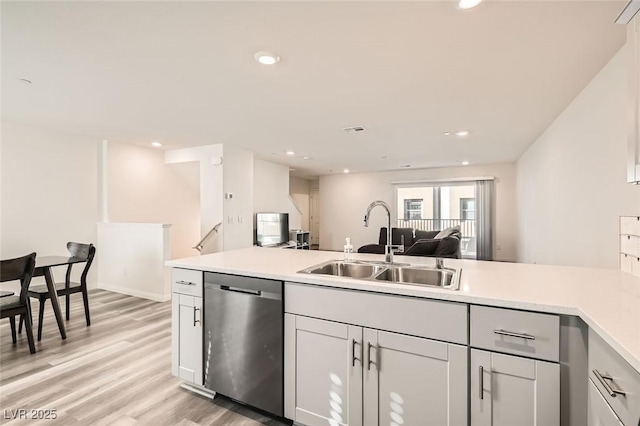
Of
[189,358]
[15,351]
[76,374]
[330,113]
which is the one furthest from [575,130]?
[15,351]

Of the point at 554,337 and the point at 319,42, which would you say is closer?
the point at 554,337

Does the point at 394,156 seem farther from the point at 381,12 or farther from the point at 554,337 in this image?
the point at 554,337

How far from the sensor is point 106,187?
4.69 m

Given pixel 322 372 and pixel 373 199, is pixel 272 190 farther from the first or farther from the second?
pixel 322 372

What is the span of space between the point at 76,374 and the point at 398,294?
2.56m

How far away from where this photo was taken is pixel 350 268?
2053 millimetres

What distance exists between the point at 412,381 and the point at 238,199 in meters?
4.47

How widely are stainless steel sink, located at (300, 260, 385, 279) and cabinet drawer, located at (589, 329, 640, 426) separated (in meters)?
1.08

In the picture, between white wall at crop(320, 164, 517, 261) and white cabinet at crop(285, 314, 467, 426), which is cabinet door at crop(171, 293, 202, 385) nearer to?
white cabinet at crop(285, 314, 467, 426)

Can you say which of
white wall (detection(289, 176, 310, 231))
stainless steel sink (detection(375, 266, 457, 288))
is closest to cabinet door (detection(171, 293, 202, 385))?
stainless steel sink (detection(375, 266, 457, 288))

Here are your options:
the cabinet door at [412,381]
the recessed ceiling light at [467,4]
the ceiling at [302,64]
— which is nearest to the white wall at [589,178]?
the ceiling at [302,64]

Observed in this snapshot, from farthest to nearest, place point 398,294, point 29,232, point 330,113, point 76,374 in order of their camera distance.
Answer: point 29,232 < point 330,113 < point 76,374 < point 398,294

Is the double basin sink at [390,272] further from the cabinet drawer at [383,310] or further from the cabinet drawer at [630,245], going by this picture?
the cabinet drawer at [630,245]

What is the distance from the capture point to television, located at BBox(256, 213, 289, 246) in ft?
20.0
